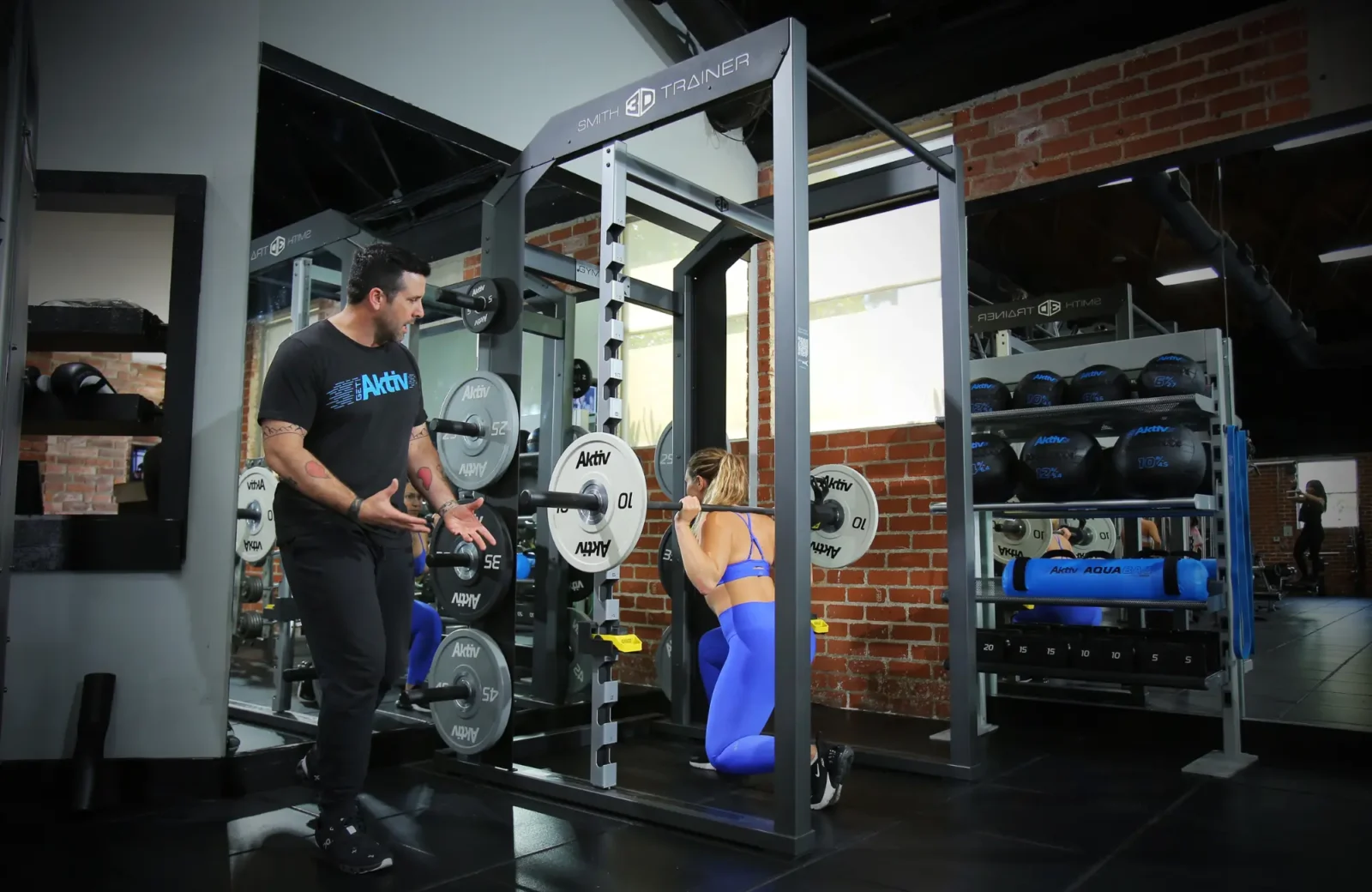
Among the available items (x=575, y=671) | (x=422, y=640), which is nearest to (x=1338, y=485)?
(x=575, y=671)

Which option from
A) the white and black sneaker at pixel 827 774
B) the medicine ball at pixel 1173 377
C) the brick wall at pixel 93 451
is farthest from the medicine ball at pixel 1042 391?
the brick wall at pixel 93 451

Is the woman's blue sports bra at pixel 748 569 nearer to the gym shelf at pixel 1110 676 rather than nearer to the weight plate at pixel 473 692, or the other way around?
the weight plate at pixel 473 692

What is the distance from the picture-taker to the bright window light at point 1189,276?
17.9ft

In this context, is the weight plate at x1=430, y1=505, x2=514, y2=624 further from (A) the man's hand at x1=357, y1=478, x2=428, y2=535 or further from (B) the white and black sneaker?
(B) the white and black sneaker

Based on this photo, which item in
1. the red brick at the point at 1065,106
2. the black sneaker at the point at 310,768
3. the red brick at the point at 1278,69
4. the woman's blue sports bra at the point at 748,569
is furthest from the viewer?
the red brick at the point at 1065,106

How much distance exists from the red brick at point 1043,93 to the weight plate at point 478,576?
3.19 metres

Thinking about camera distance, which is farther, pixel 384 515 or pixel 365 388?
pixel 365 388

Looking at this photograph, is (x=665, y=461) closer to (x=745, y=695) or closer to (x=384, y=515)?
(x=745, y=695)

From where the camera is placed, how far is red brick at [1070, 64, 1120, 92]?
420cm

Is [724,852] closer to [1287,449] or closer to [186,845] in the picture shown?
[186,845]

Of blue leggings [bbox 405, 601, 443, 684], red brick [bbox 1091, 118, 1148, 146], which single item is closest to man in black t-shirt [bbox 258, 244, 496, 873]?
blue leggings [bbox 405, 601, 443, 684]

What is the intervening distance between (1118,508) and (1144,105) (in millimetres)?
1857

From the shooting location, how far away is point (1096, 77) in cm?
425

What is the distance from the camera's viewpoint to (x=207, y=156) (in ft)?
10.4
